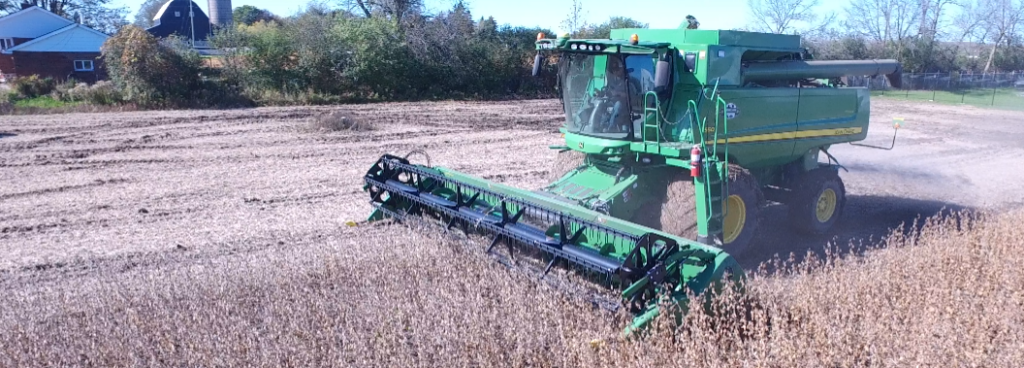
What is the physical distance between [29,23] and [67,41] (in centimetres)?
493

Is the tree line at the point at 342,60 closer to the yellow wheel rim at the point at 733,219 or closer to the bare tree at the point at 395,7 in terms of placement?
the bare tree at the point at 395,7

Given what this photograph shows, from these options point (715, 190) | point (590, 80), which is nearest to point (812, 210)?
point (715, 190)

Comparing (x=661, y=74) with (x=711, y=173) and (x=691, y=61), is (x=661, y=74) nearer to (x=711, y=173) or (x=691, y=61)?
(x=691, y=61)

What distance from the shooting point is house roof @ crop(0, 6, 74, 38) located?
3228cm

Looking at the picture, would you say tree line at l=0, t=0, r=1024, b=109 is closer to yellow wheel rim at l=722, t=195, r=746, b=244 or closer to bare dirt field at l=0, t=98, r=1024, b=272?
bare dirt field at l=0, t=98, r=1024, b=272

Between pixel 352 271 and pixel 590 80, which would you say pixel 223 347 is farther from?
pixel 590 80

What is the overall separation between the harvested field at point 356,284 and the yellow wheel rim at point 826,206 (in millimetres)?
265

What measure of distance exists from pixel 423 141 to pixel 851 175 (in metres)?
8.30

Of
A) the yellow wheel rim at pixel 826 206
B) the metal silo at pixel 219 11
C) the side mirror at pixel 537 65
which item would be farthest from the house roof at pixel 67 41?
the yellow wheel rim at pixel 826 206

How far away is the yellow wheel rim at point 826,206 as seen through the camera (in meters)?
8.12

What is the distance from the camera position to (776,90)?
23.7ft

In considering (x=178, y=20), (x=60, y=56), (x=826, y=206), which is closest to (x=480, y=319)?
(x=826, y=206)

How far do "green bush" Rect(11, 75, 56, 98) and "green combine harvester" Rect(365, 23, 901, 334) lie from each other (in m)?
20.8

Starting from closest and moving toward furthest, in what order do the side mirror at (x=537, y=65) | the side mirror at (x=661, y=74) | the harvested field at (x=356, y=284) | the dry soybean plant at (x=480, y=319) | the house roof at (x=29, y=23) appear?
the dry soybean plant at (x=480, y=319)
the harvested field at (x=356, y=284)
the side mirror at (x=661, y=74)
the side mirror at (x=537, y=65)
the house roof at (x=29, y=23)
